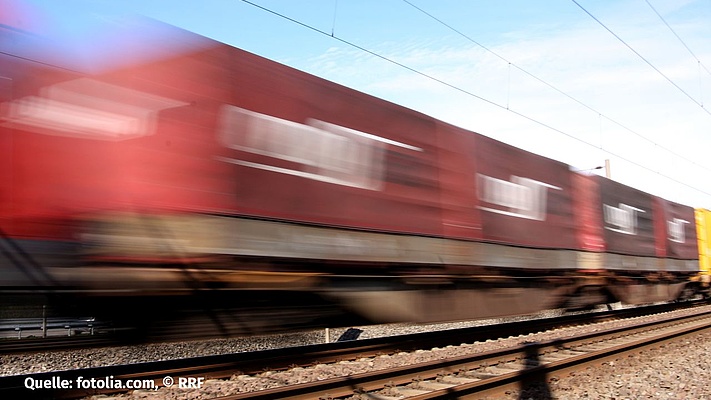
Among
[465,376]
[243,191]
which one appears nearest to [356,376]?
[465,376]

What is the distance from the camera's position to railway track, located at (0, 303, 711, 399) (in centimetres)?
502

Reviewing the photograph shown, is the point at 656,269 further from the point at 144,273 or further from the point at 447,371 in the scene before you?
the point at 144,273

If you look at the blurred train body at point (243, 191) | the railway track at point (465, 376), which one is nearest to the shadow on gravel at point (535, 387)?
the railway track at point (465, 376)

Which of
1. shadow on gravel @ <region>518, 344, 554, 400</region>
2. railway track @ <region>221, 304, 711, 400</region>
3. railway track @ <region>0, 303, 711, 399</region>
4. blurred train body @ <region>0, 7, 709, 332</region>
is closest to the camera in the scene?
blurred train body @ <region>0, 7, 709, 332</region>

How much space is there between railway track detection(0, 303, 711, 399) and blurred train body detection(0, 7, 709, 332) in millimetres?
821

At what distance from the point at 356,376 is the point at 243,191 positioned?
2330mm

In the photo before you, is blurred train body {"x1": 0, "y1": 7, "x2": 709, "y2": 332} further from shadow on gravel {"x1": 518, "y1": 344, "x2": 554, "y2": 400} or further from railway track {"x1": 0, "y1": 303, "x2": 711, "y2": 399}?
shadow on gravel {"x1": 518, "y1": 344, "x2": 554, "y2": 400}

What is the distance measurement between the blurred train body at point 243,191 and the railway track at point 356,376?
82cm

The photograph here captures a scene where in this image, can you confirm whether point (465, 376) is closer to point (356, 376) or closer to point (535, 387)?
point (535, 387)

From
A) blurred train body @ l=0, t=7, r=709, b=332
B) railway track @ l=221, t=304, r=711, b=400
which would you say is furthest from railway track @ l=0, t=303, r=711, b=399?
blurred train body @ l=0, t=7, r=709, b=332

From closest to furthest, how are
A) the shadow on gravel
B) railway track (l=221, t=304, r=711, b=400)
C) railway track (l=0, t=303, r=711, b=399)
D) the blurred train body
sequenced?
1. the blurred train body
2. railway track (l=0, t=303, r=711, b=399)
3. railway track (l=221, t=304, r=711, b=400)
4. the shadow on gravel

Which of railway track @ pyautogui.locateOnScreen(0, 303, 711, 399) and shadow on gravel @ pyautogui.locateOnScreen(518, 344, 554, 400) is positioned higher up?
railway track @ pyautogui.locateOnScreen(0, 303, 711, 399)

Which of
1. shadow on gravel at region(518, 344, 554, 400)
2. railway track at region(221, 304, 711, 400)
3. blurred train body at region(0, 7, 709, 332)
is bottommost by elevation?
shadow on gravel at region(518, 344, 554, 400)

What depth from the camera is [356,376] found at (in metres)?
5.59
